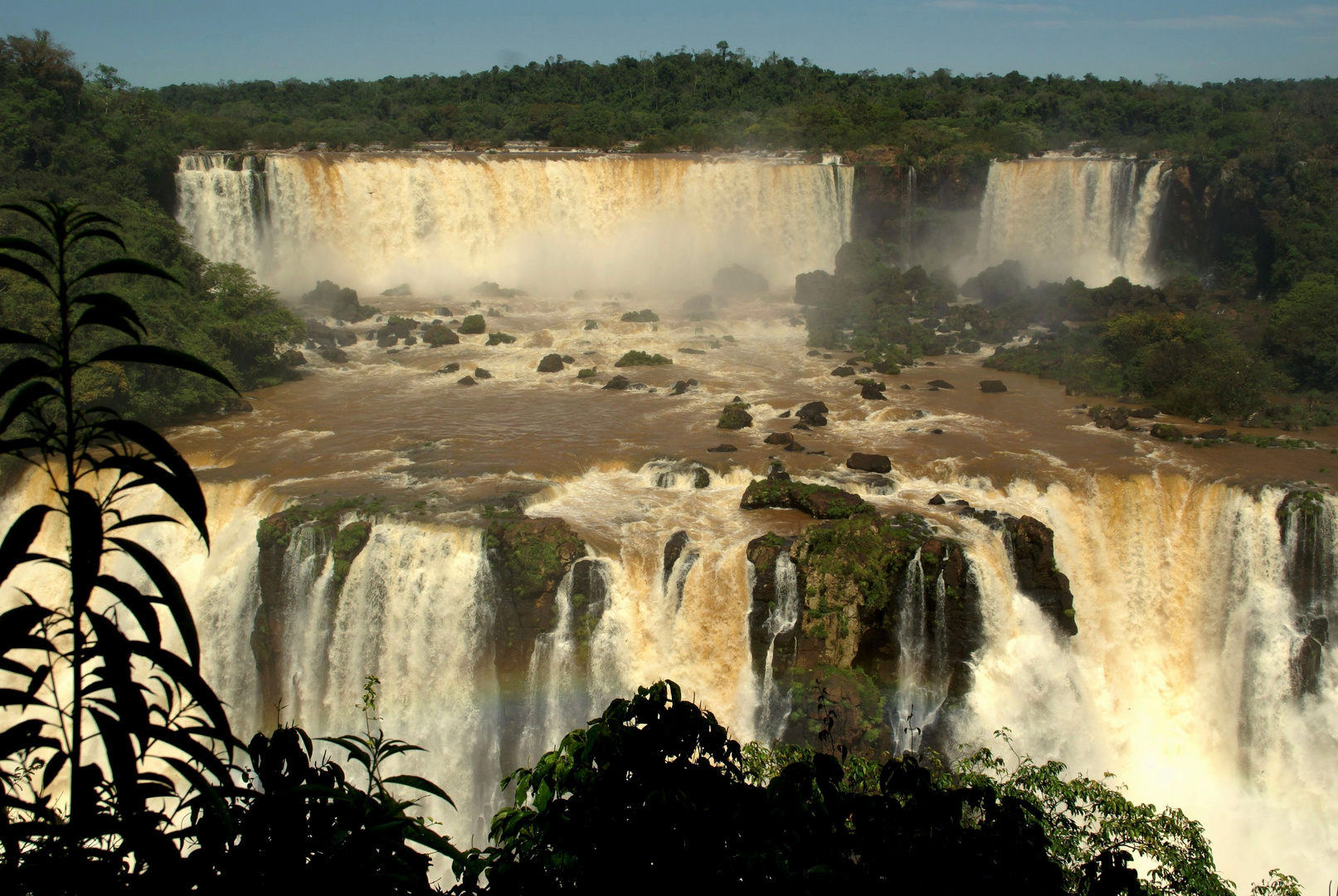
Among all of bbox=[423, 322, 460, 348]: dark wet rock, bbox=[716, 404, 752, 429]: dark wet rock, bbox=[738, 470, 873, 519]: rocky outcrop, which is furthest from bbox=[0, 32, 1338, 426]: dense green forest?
bbox=[738, 470, 873, 519]: rocky outcrop

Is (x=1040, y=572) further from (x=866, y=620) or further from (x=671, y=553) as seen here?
(x=671, y=553)

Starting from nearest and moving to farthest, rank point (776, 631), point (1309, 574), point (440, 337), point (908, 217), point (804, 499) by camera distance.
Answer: point (776, 631)
point (1309, 574)
point (804, 499)
point (440, 337)
point (908, 217)

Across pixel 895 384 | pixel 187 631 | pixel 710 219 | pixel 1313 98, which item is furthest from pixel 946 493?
pixel 1313 98

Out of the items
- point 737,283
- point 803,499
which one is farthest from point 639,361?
point 737,283

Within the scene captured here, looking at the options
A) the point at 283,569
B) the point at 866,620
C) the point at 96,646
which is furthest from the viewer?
the point at 283,569

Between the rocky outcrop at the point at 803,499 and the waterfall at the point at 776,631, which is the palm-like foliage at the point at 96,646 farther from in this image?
the rocky outcrop at the point at 803,499

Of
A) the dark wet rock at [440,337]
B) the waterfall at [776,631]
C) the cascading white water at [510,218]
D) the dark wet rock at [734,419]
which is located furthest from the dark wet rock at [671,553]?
the cascading white water at [510,218]
